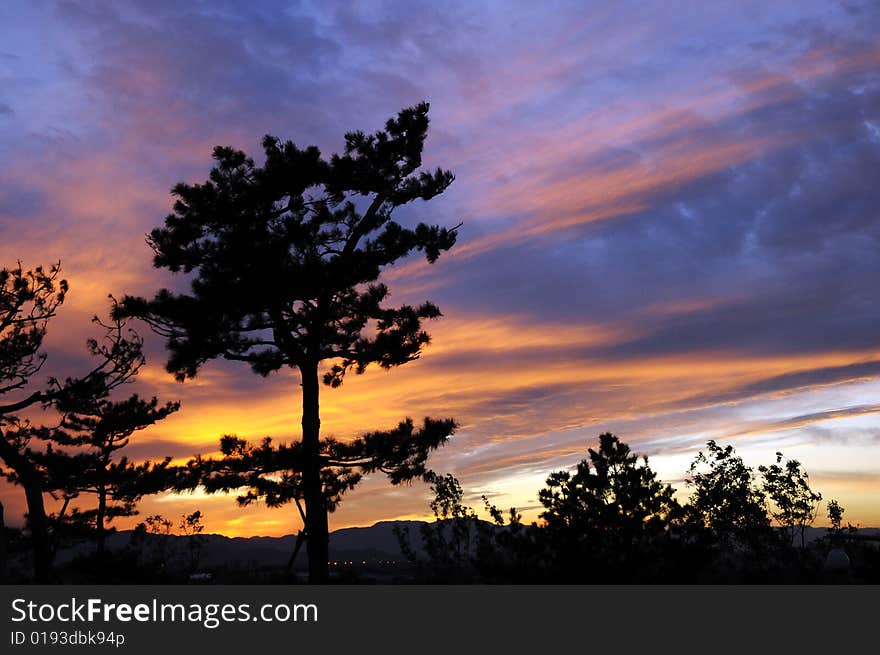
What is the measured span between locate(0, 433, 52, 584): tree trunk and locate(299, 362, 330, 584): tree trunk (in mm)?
6106

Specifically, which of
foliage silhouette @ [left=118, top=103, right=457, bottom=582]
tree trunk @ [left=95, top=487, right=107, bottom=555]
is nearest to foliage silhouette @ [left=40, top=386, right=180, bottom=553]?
tree trunk @ [left=95, top=487, right=107, bottom=555]

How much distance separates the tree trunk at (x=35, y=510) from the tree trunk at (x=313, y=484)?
611cm

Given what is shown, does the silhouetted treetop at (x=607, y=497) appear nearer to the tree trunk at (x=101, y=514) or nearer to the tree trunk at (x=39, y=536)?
the tree trunk at (x=39, y=536)

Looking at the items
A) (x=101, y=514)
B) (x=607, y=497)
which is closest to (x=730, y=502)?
(x=607, y=497)

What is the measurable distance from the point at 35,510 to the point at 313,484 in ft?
23.3

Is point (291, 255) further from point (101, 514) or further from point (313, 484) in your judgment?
point (101, 514)

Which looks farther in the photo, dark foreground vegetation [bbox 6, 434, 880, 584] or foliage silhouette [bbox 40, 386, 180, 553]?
foliage silhouette [bbox 40, 386, 180, 553]

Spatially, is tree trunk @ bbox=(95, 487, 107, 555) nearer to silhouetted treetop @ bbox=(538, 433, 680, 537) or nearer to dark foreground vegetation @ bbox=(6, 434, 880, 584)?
dark foreground vegetation @ bbox=(6, 434, 880, 584)

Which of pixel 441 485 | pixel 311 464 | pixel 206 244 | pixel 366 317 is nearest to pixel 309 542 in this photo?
pixel 311 464

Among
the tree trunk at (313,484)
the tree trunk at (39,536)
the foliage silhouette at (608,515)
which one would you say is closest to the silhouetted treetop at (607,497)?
the foliage silhouette at (608,515)

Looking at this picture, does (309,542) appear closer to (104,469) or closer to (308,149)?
(308,149)

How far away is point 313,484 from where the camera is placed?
1916 centimetres

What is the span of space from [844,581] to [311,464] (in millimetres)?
11688

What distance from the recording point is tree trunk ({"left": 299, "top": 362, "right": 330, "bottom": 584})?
18547mm
